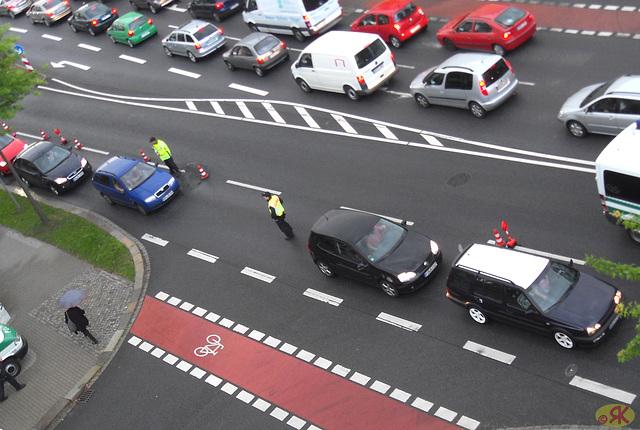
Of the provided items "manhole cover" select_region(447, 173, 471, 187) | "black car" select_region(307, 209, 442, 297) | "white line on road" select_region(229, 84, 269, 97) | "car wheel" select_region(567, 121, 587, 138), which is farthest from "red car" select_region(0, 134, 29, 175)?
"car wheel" select_region(567, 121, 587, 138)

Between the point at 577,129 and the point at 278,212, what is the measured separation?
8.77 m

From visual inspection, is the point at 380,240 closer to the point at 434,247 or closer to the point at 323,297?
the point at 434,247

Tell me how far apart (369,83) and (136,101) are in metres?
12.4

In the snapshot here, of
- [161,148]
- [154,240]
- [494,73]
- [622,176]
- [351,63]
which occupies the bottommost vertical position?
[154,240]

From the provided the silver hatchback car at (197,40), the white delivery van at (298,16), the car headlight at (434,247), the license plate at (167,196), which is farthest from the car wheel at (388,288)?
the silver hatchback car at (197,40)

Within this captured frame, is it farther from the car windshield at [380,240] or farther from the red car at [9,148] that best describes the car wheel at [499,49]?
the red car at [9,148]

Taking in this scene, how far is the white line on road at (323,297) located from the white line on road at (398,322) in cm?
133

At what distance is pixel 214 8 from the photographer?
36.7 m

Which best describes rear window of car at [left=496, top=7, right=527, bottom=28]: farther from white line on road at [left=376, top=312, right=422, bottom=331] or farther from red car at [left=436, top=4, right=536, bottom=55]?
white line on road at [left=376, top=312, right=422, bottom=331]

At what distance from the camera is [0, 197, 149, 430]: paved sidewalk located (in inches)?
682

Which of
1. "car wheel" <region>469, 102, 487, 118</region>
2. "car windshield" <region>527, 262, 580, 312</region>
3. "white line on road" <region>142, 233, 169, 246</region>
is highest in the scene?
"car windshield" <region>527, 262, 580, 312</region>

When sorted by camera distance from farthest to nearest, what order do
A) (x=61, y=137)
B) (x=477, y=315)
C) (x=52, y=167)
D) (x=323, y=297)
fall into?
(x=61, y=137) → (x=52, y=167) → (x=323, y=297) → (x=477, y=315)

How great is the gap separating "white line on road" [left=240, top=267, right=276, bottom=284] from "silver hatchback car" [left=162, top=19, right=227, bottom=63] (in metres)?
17.2

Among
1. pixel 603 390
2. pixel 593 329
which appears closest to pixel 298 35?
pixel 593 329
